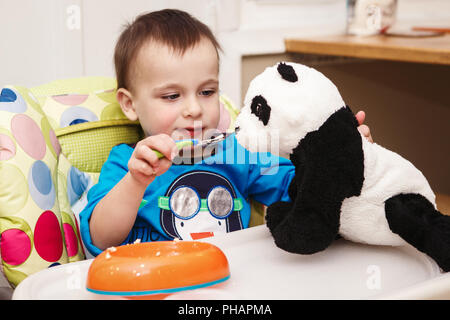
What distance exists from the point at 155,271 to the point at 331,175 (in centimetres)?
23

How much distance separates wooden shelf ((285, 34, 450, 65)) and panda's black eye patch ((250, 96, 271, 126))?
0.69 m

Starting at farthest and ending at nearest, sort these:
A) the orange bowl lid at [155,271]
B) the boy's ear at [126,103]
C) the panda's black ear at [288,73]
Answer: the boy's ear at [126,103] < the panda's black ear at [288,73] < the orange bowl lid at [155,271]

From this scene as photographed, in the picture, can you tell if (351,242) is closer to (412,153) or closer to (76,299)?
(76,299)

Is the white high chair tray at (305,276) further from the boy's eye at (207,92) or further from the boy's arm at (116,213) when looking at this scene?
the boy's eye at (207,92)

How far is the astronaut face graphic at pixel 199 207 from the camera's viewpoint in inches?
34.7

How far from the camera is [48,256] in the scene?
2.64ft

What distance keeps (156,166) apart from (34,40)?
0.64 metres

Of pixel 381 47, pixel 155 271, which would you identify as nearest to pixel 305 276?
pixel 155 271

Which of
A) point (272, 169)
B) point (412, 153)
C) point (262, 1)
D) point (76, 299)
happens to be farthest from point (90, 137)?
point (412, 153)

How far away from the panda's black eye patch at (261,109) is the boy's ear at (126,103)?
38 centimetres

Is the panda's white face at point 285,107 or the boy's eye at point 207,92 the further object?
the boy's eye at point 207,92

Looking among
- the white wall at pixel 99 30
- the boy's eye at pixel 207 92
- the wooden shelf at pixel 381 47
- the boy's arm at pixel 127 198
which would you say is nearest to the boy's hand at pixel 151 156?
the boy's arm at pixel 127 198

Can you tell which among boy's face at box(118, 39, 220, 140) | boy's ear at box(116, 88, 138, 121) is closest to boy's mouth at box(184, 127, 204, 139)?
boy's face at box(118, 39, 220, 140)

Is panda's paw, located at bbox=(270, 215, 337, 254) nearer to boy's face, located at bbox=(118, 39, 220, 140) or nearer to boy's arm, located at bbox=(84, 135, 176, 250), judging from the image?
boy's arm, located at bbox=(84, 135, 176, 250)
